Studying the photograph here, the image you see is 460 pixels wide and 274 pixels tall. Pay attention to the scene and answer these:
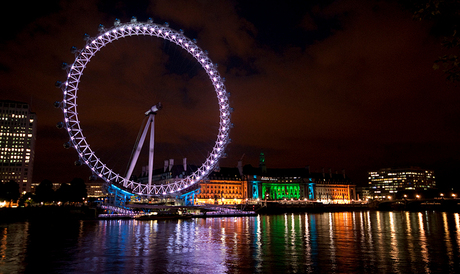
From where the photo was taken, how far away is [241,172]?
155875 mm

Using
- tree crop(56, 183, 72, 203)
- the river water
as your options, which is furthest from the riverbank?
the river water

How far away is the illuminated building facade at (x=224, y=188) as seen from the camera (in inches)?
5531

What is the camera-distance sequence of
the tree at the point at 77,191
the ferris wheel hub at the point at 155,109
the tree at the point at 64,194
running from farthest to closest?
the tree at the point at 77,191
the tree at the point at 64,194
the ferris wheel hub at the point at 155,109

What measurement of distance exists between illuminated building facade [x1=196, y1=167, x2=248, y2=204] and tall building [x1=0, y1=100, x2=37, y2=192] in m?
63.4

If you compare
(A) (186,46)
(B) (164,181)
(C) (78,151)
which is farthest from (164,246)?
(B) (164,181)

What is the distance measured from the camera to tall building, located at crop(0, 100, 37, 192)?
129375 mm

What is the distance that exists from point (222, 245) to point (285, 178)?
464 ft

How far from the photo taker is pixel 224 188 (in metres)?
146

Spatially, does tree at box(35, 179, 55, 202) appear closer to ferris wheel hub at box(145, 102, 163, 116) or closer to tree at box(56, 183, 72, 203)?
tree at box(56, 183, 72, 203)

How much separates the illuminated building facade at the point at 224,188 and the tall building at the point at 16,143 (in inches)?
2496

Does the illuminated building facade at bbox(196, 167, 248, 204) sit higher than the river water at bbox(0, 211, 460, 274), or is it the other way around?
the illuminated building facade at bbox(196, 167, 248, 204)

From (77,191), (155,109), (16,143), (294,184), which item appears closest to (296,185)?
(294,184)

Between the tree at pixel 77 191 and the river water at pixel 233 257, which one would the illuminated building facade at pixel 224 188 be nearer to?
the tree at pixel 77 191

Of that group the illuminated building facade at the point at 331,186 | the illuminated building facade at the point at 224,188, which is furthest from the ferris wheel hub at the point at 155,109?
the illuminated building facade at the point at 331,186
